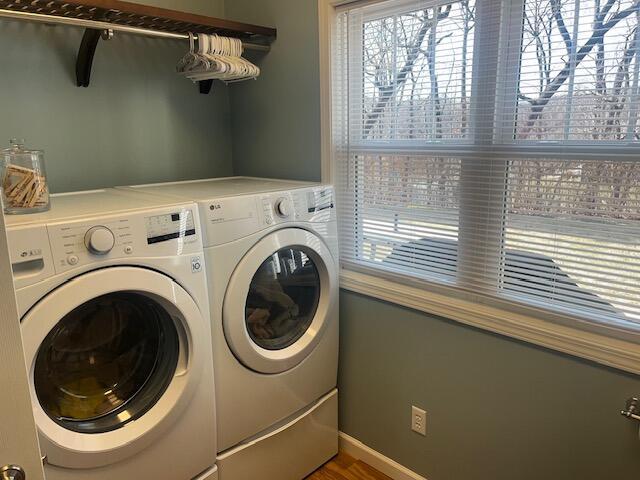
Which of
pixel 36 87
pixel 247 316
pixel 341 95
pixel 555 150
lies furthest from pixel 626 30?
pixel 36 87

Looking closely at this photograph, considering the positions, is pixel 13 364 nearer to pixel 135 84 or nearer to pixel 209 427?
pixel 209 427

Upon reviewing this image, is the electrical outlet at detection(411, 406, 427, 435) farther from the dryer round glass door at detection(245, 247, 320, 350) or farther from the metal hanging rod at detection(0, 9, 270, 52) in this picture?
the metal hanging rod at detection(0, 9, 270, 52)

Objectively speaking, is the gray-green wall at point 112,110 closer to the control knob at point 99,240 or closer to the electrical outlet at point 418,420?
the control knob at point 99,240

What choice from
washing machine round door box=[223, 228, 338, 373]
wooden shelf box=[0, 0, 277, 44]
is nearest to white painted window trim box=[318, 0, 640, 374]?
washing machine round door box=[223, 228, 338, 373]

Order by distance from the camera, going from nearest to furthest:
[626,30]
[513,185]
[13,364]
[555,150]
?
[13,364], [626,30], [555,150], [513,185]

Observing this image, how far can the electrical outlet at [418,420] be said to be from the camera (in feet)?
6.25

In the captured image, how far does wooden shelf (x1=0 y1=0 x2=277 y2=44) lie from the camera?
1.53 m

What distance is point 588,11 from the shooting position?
1.34 meters

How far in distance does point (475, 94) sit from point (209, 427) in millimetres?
1348

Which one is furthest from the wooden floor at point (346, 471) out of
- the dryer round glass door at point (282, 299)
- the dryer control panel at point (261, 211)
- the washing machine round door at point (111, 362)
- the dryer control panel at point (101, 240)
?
the dryer control panel at point (101, 240)

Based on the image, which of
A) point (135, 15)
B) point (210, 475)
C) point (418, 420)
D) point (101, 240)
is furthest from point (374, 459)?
point (135, 15)

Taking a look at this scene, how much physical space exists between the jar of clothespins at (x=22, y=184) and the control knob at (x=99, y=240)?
24cm

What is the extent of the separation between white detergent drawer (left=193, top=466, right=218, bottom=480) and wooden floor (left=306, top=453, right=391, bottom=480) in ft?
1.67

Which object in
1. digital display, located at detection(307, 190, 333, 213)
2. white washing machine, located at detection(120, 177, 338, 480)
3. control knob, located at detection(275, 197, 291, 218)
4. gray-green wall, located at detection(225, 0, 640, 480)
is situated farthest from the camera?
digital display, located at detection(307, 190, 333, 213)
